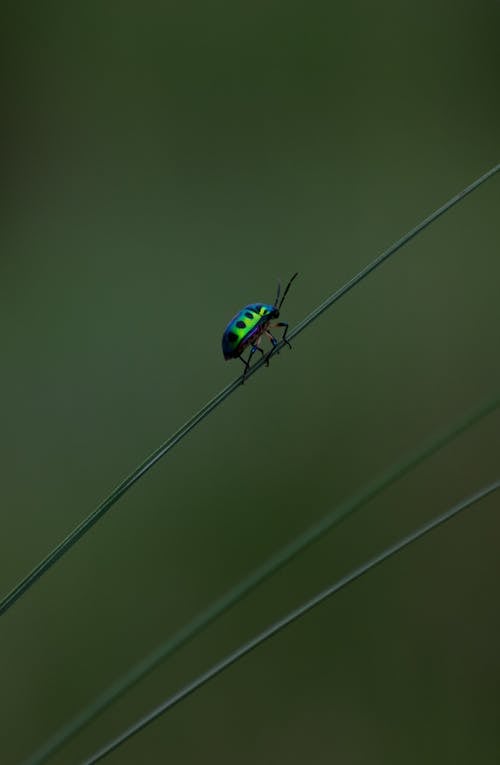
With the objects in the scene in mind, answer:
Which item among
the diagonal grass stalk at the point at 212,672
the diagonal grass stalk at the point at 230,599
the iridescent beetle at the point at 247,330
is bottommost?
the diagonal grass stalk at the point at 212,672

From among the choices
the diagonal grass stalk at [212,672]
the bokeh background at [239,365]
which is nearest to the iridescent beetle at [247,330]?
the diagonal grass stalk at [212,672]

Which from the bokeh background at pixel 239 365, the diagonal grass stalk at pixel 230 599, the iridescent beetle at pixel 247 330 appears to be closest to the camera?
the diagonal grass stalk at pixel 230 599

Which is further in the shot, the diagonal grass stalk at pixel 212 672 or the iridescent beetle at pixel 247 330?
the iridescent beetle at pixel 247 330

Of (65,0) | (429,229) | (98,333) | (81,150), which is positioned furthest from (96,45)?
(429,229)

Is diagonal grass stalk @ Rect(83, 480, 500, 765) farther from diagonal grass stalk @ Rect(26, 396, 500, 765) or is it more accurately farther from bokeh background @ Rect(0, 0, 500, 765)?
bokeh background @ Rect(0, 0, 500, 765)

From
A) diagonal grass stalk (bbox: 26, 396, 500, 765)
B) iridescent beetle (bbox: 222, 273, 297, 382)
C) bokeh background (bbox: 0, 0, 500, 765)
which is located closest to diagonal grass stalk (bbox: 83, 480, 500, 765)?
diagonal grass stalk (bbox: 26, 396, 500, 765)

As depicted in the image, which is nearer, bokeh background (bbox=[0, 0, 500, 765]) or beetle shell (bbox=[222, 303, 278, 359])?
beetle shell (bbox=[222, 303, 278, 359])

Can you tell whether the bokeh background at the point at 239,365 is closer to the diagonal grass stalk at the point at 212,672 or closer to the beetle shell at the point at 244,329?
the beetle shell at the point at 244,329
